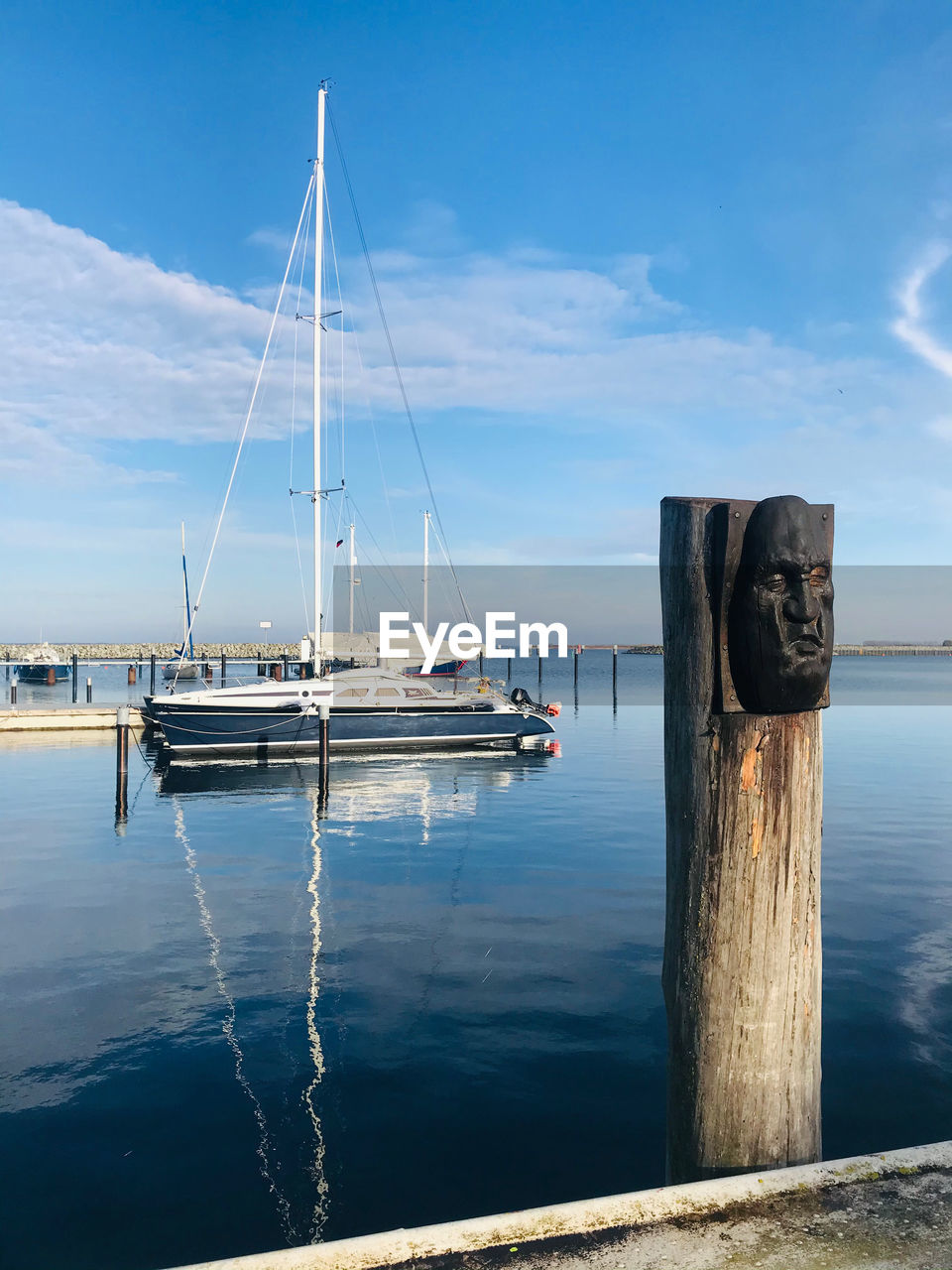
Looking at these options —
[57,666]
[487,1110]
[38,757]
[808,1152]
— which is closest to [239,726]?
[38,757]

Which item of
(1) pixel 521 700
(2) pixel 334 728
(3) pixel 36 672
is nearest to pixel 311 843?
(2) pixel 334 728

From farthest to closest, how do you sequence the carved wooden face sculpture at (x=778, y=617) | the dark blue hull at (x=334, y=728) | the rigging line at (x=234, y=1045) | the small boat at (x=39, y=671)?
the small boat at (x=39, y=671)
the dark blue hull at (x=334, y=728)
the rigging line at (x=234, y=1045)
the carved wooden face sculpture at (x=778, y=617)

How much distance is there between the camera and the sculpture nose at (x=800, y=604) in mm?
3484

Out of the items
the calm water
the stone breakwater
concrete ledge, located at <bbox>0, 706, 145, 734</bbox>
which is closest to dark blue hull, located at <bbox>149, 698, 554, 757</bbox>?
concrete ledge, located at <bbox>0, 706, 145, 734</bbox>

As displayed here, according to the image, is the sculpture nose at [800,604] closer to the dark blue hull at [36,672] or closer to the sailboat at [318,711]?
the sailboat at [318,711]

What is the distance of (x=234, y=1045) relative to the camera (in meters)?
6.97

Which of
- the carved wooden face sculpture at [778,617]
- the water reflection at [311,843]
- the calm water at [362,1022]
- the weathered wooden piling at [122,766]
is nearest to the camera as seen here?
the carved wooden face sculpture at [778,617]

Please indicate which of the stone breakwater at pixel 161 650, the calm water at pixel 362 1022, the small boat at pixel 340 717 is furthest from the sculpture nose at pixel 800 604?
the stone breakwater at pixel 161 650

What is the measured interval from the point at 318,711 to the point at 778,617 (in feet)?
70.0

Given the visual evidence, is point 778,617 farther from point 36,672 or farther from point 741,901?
point 36,672

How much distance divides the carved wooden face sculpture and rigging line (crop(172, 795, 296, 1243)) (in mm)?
3786

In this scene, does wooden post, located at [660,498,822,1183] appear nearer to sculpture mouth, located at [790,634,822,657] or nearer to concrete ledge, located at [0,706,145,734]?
sculpture mouth, located at [790,634,822,657]

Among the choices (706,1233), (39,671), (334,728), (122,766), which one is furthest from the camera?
(39,671)

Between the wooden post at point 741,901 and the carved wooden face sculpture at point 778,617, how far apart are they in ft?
0.37
